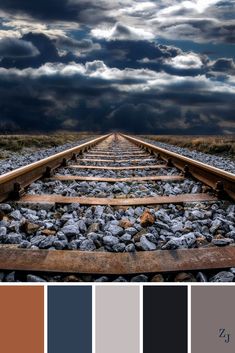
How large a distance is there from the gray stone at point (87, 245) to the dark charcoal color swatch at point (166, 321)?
3.21 feet

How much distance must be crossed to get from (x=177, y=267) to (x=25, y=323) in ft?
3.31

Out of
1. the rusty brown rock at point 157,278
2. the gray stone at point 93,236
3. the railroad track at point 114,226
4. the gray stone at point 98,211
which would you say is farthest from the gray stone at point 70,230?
the rusty brown rock at point 157,278

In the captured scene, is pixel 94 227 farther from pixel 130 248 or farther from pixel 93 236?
pixel 130 248

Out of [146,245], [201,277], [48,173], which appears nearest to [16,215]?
[146,245]

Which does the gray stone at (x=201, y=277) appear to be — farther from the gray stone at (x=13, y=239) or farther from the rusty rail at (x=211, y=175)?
the rusty rail at (x=211, y=175)

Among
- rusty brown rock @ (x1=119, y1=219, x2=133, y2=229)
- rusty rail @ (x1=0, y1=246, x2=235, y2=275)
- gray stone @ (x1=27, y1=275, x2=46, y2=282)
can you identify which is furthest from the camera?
rusty brown rock @ (x1=119, y1=219, x2=133, y2=229)

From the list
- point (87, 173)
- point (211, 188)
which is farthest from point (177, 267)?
point (87, 173)

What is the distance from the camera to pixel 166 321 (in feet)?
7.13

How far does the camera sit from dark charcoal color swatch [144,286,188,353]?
6.89 feet

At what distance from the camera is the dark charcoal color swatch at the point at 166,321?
6.89 feet

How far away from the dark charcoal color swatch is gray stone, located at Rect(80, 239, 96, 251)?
979mm

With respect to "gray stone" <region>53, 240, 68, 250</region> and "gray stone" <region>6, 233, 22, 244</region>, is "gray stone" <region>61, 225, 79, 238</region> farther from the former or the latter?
"gray stone" <region>6, 233, 22, 244</region>

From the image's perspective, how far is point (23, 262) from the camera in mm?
2793

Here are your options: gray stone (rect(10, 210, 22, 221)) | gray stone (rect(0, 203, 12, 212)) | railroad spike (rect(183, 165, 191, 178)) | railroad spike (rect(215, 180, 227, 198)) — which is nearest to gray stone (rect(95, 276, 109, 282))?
gray stone (rect(10, 210, 22, 221))
